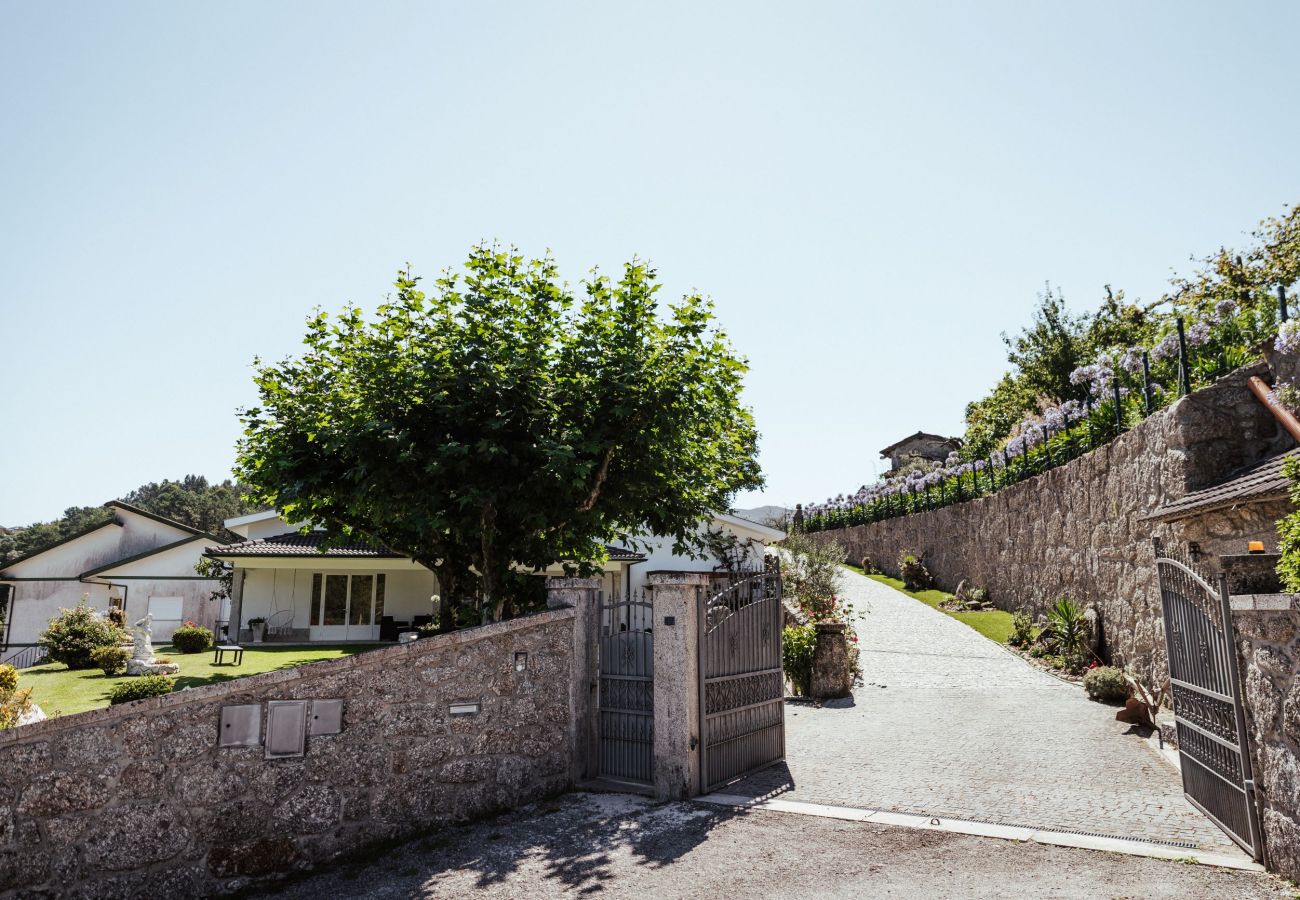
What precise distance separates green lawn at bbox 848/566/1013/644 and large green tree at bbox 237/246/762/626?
1200cm

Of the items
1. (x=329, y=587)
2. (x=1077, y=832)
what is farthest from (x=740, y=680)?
(x=329, y=587)

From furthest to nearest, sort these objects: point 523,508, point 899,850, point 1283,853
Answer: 1. point 523,508
2. point 899,850
3. point 1283,853

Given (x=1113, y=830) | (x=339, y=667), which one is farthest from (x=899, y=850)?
(x=339, y=667)

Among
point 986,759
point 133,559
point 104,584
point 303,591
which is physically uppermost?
point 133,559

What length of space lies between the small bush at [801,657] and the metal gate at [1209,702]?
728 centimetres

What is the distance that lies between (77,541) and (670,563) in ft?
78.5

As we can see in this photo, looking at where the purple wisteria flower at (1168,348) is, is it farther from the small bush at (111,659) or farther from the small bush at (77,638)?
the small bush at (77,638)

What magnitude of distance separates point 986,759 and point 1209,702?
3430mm

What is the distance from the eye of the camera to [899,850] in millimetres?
6215

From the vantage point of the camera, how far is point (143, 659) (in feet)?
57.1

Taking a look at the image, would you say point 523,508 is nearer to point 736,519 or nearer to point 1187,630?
point 1187,630

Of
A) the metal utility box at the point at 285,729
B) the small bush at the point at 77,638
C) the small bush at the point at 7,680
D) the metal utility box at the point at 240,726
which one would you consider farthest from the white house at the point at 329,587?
the metal utility box at the point at 240,726

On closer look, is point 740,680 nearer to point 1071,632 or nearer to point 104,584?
point 1071,632

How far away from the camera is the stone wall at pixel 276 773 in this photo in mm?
5629
